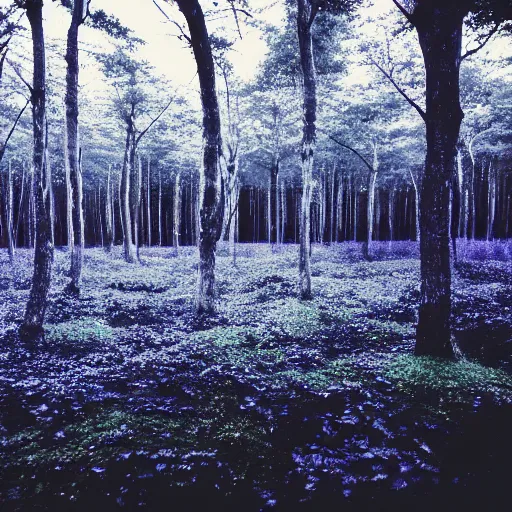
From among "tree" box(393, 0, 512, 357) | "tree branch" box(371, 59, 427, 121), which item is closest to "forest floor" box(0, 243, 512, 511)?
"tree" box(393, 0, 512, 357)

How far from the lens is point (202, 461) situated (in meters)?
4.39

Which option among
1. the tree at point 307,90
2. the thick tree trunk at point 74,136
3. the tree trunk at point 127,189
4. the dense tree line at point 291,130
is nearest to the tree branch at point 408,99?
the dense tree line at point 291,130

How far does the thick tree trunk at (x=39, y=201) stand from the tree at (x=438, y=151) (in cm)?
775

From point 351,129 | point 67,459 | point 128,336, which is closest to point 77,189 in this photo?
point 128,336

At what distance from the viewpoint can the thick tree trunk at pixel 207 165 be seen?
1025 centimetres

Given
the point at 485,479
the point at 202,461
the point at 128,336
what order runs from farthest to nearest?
the point at 128,336 → the point at 202,461 → the point at 485,479

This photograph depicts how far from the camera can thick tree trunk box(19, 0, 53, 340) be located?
849cm

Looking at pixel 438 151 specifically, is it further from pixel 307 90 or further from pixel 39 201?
pixel 39 201

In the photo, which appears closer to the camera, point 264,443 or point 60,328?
point 264,443

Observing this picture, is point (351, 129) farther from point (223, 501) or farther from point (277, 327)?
point (223, 501)

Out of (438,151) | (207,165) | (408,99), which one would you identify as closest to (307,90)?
(408,99)

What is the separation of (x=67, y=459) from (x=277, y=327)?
653 centimetres

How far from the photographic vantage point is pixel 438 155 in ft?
22.3

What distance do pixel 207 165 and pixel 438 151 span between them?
20.9 ft
